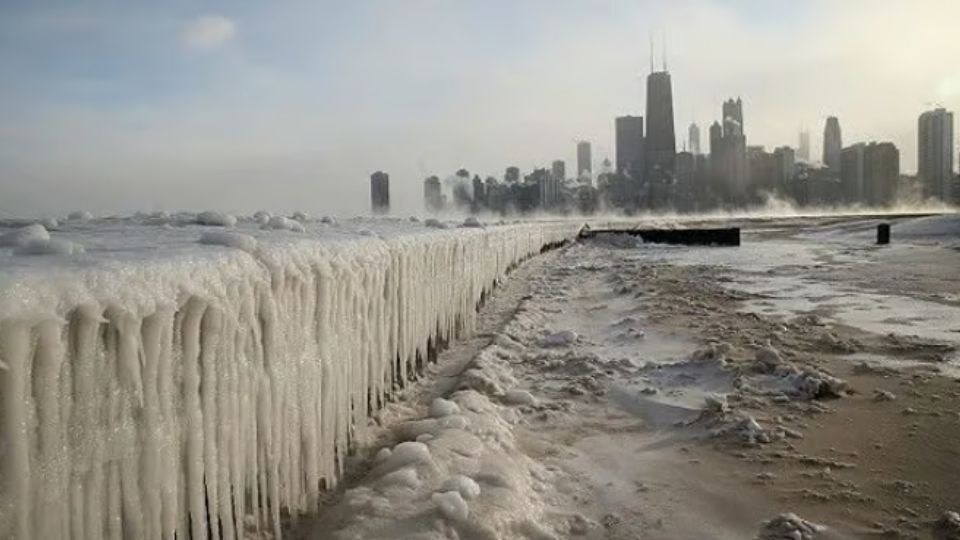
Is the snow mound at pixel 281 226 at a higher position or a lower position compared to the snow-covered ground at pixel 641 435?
higher

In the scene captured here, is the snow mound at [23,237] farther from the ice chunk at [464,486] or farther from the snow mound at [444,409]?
the snow mound at [444,409]

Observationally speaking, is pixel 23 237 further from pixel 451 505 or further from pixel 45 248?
pixel 451 505

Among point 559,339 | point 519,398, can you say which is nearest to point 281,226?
point 519,398

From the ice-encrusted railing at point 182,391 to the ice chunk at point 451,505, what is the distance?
65 cm

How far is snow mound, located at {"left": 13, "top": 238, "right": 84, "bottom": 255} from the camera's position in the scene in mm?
2303

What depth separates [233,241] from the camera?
9.93ft

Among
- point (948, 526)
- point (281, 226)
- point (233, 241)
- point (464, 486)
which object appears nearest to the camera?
point (233, 241)

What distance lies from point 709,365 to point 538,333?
2.35 meters

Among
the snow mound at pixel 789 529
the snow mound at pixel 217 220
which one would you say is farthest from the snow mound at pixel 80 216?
the snow mound at pixel 789 529

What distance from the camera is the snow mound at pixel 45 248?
7.56 ft

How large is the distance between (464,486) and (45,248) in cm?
209

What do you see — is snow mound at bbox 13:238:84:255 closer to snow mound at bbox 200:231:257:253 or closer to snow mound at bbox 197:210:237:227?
snow mound at bbox 200:231:257:253

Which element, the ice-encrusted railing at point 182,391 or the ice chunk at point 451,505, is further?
the ice chunk at point 451,505

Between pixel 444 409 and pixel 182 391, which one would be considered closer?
pixel 182 391
